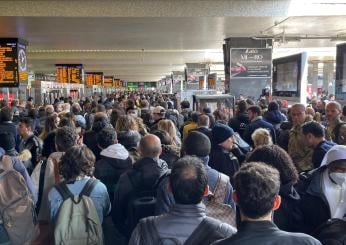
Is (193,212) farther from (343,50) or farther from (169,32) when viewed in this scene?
(169,32)

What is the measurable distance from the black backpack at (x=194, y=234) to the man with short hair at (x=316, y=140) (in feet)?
8.27

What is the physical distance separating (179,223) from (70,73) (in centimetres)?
2820

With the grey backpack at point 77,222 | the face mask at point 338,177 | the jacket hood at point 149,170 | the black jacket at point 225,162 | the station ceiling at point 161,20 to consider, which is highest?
the station ceiling at point 161,20

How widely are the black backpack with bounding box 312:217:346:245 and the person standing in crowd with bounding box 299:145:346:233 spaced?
524 mm

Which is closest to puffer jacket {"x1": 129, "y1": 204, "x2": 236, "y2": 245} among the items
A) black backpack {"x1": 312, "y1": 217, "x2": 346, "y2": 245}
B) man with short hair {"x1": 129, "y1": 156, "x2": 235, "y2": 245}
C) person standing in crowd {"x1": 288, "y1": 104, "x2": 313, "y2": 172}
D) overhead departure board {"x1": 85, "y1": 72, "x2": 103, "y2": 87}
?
man with short hair {"x1": 129, "y1": 156, "x2": 235, "y2": 245}

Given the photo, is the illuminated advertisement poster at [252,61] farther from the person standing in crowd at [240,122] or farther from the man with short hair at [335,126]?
the man with short hair at [335,126]

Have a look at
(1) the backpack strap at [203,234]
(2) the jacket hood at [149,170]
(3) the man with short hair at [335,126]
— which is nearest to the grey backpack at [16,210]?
(2) the jacket hood at [149,170]

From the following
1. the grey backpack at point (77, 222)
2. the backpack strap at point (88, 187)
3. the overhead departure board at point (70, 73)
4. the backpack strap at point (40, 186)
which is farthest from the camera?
the overhead departure board at point (70, 73)

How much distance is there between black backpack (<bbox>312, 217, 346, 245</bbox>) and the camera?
2469mm

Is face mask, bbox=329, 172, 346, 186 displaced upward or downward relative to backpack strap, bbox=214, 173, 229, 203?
upward

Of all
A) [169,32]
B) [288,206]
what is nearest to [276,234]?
[288,206]

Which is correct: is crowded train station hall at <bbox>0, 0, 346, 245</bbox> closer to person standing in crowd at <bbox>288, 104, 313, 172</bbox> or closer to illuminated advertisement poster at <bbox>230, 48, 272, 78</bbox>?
person standing in crowd at <bbox>288, 104, 313, 172</bbox>

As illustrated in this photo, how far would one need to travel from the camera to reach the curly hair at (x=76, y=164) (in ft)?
12.1

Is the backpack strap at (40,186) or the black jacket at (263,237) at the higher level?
the black jacket at (263,237)
